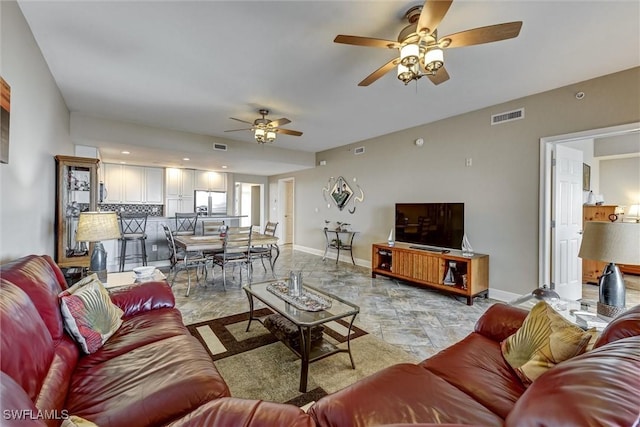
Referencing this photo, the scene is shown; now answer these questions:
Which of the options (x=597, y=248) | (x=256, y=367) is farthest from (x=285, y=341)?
(x=597, y=248)

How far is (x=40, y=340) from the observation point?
116 cm

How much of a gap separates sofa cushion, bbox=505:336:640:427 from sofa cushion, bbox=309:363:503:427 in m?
0.43

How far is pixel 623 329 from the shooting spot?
1.02m

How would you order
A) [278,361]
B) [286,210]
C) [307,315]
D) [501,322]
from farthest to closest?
[286,210]
[278,361]
[307,315]
[501,322]

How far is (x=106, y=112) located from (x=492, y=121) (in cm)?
557

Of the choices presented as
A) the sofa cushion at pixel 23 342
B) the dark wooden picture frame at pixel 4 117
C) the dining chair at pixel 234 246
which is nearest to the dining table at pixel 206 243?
the dining chair at pixel 234 246

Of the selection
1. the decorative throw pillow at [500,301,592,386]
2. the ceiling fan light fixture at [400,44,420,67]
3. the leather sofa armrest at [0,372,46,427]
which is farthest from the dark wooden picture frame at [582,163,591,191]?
the leather sofa armrest at [0,372,46,427]

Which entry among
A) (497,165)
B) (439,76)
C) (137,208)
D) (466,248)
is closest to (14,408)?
(439,76)

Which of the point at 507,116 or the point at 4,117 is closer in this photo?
the point at 4,117

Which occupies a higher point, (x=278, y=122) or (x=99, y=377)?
(x=278, y=122)

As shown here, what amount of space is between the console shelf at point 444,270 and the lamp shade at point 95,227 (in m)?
3.76

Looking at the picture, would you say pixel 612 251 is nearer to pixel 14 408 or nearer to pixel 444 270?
pixel 444 270

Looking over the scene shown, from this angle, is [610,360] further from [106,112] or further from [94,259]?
[106,112]

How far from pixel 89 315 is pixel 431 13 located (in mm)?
2687
